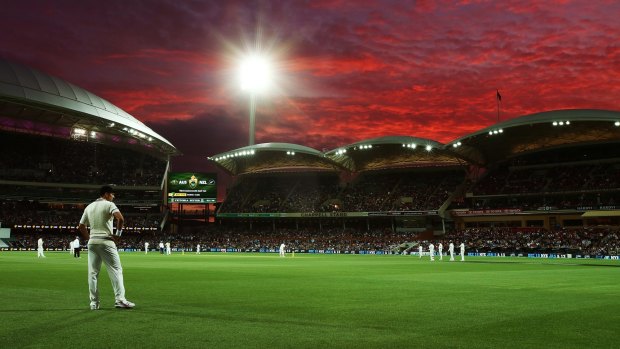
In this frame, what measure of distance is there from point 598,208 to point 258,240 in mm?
45711

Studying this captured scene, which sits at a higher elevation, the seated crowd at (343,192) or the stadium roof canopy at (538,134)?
the stadium roof canopy at (538,134)

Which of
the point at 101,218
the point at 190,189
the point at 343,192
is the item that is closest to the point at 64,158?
the point at 190,189

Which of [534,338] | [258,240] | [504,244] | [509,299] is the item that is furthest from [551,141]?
[534,338]

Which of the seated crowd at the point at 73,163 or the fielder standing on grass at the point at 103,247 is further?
the seated crowd at the point at 73,163

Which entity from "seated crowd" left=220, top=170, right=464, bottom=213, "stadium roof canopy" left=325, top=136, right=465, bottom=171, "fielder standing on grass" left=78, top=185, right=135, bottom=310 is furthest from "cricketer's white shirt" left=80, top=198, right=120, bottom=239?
"seated crowd" left=220, top=170, right=464, bottom=213

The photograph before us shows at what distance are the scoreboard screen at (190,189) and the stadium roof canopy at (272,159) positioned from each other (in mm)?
4322

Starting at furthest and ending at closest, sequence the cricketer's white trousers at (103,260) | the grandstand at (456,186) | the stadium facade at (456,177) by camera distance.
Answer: the stadium facade at (456,177) → the grandstand at (456,186) → the cricketer's white trousers at (103,260)

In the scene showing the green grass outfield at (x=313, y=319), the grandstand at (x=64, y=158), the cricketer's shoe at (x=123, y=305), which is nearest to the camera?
the green grass outfield at (x=313, y=319)

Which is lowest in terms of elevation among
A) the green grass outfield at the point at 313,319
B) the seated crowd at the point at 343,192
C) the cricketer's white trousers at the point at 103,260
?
the green grass outfield at the point at 313,319

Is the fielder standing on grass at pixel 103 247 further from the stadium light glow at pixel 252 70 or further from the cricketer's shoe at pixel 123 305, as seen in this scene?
the stadium light glow at pixel 252 70

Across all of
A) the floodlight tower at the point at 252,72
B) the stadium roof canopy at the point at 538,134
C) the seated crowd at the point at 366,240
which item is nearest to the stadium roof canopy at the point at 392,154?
the stadium roof canopy at the point at 538,134

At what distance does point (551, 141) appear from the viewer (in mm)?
69250

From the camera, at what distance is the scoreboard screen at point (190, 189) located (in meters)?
88.2

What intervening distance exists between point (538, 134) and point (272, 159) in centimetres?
4076
